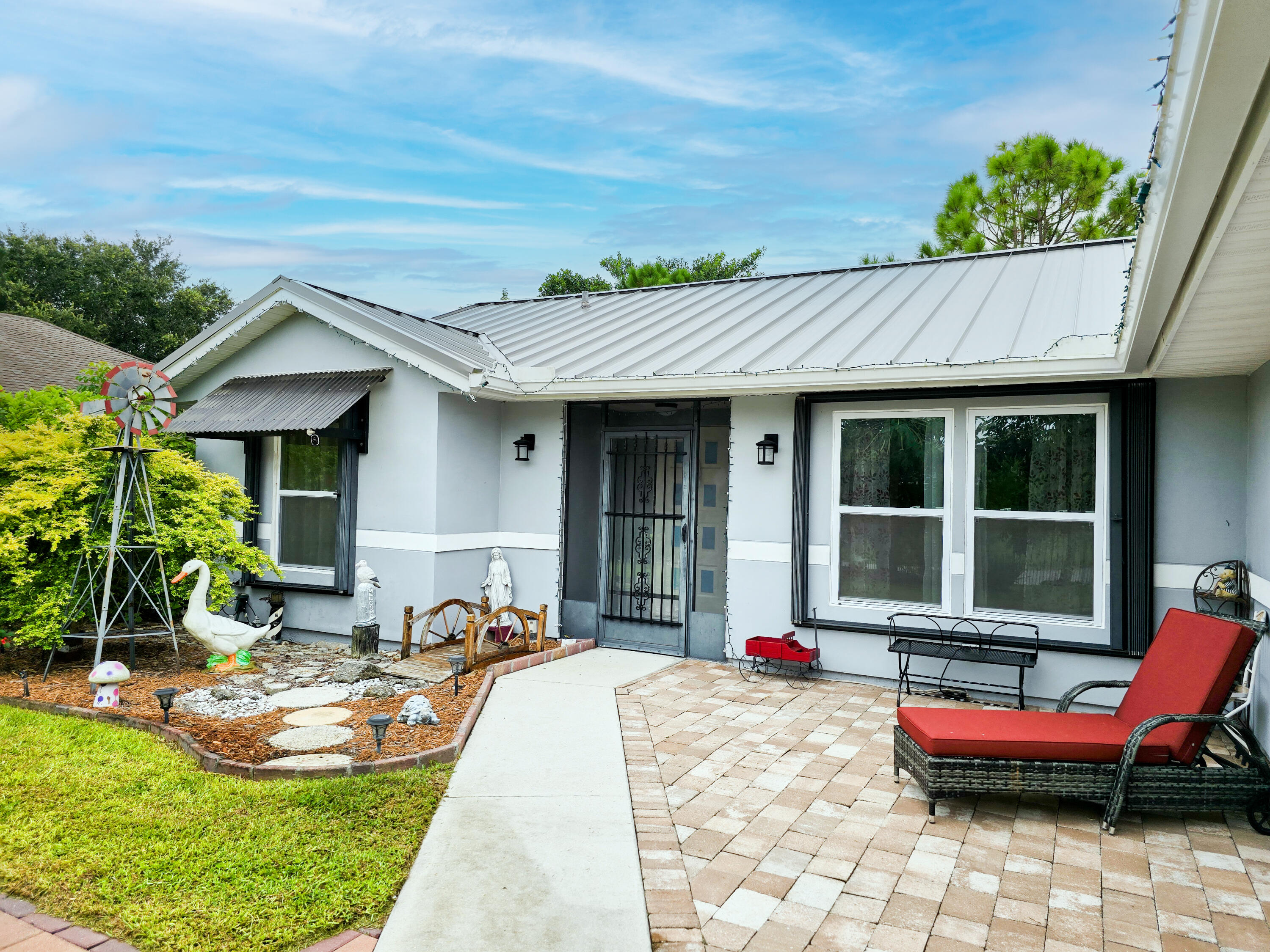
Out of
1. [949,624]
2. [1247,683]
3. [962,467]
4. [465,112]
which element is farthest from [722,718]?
[465,112]

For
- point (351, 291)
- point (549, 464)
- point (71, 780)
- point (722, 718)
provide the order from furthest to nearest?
point (351, 291) < point (549, 464) < point (722, 718) < point (71, 780)

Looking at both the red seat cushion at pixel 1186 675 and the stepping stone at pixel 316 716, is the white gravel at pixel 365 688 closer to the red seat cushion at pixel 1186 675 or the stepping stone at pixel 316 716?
the stepping stone at pixel 316 716

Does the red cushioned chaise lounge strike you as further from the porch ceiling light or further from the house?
the porch ceiling light

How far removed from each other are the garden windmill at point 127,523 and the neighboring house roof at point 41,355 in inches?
390

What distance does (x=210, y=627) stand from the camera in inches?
270

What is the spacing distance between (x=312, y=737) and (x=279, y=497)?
4.54 m

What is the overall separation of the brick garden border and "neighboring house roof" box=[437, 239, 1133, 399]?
3634 mm

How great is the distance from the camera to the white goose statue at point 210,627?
6822mm

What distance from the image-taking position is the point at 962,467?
6.64 metres

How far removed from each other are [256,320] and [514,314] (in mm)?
3802

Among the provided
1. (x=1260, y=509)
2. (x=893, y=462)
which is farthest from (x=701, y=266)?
(x=1260, y=509)

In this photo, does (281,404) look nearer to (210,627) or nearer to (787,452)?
(210,627)

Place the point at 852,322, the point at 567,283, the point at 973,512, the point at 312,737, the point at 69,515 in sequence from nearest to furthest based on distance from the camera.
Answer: the point at 312,737 → the point at 973,512 → the point at 69,515 → the point at 852,322 → the point at 567,283

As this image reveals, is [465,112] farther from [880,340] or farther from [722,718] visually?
[722,718]
